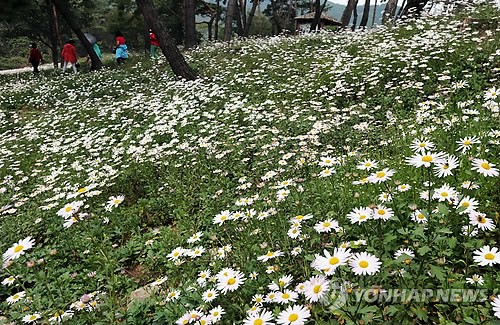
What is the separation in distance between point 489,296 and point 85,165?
17.3 feet

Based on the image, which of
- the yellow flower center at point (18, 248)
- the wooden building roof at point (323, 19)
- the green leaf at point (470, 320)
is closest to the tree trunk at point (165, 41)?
the yellow flower center at point (18, 248)

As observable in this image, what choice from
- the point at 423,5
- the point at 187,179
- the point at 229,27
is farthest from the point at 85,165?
the point at 423,5

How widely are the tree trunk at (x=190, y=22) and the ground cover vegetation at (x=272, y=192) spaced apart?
6.01 metres

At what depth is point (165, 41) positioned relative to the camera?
30.8ft

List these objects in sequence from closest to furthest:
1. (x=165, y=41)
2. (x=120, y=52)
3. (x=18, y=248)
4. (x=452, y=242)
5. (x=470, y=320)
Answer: (x=470, y=320), (x=452, y=242), (x=18, y=248), (x=165, y=41), (x=120, y=52)

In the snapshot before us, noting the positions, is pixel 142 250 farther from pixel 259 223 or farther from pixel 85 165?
pixel 85 165

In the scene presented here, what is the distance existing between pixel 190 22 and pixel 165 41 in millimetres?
6536

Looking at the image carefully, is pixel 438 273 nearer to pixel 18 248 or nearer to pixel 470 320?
pixel 470 320

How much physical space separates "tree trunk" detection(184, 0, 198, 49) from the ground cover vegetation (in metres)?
6.01

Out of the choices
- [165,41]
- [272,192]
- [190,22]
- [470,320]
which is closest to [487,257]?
[470,320]

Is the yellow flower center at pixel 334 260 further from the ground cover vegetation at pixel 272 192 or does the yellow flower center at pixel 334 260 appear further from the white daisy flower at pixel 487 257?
the white daisy flower at pixel 487 257

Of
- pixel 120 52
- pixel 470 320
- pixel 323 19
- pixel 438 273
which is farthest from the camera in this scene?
pixel 323 19

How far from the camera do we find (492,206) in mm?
2242

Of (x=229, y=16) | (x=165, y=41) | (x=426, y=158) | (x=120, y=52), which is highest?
(x=229, y=16)
